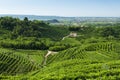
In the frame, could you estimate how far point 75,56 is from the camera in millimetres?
113688

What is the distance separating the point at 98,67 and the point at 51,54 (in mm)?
70617

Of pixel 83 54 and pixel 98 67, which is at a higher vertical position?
pixel 98 67

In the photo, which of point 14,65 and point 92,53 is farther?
point 92,53

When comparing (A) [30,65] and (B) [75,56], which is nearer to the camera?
(A) [30,65]

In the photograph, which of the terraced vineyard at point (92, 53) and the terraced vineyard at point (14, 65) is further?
the terraced vineyard at point (92, 53)

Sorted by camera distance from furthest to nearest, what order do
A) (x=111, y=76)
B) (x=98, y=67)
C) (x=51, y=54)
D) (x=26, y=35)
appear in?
(x=26, y=35) < (x=51, y=54) < (x=98, y=67) < (x=111, y=76)

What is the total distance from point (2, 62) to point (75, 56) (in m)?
32.7

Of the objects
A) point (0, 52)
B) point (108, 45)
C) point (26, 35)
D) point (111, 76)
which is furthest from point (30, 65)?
point (26, 35)

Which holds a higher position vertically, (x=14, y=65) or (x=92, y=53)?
(x=92, y=53)

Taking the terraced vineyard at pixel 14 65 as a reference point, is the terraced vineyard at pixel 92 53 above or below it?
above

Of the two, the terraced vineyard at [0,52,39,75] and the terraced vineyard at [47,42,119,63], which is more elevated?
the terraced vineyard at [47,42,119,63]

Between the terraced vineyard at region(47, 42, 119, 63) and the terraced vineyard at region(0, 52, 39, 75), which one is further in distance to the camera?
the terraced vineyard at region(47, 42, 119, 63)

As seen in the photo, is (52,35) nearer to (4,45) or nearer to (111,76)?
(4,45)

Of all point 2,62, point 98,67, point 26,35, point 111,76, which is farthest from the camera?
point 26,35
